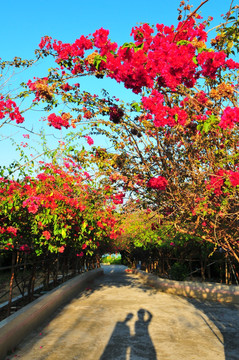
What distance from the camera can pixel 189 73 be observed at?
482 centimetres

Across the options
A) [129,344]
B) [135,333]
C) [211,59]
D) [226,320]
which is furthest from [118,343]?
[211,59]

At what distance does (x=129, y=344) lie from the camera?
614 cm

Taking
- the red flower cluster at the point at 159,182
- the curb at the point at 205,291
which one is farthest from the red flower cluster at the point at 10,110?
the curb at the point at 205,291

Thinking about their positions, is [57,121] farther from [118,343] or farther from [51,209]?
[118,343]

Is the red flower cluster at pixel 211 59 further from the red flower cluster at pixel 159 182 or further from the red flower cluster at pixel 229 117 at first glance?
the red flower cluster at pixel 159 182

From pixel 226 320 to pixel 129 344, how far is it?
3710 millimetres

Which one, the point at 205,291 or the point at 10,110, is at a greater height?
the point at 10,110

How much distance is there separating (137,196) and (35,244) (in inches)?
130

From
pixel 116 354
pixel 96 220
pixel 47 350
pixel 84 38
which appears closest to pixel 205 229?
pixel 96 220

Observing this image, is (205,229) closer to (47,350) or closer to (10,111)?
(47,350)

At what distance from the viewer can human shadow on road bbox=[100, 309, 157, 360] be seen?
217 inches

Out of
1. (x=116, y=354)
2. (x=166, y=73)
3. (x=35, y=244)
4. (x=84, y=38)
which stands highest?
(x=84, y=38)

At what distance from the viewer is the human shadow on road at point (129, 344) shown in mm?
5508

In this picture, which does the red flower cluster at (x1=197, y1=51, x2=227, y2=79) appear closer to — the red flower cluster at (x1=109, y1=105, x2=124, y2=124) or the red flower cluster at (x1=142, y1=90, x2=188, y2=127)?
the red flower cluster at (x1=142, y1=90, x2=188, y2=127)
